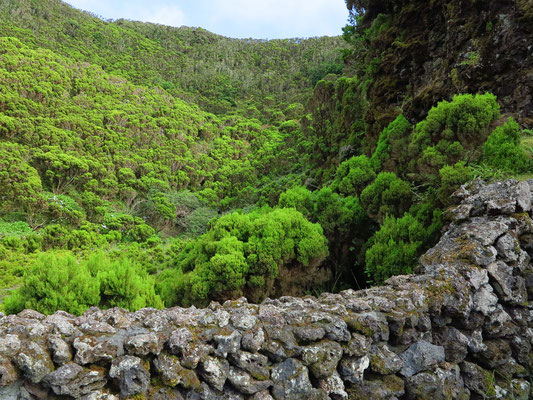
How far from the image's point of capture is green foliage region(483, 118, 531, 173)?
498cm

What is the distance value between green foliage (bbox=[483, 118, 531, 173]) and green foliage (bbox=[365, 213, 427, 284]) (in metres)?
1.59

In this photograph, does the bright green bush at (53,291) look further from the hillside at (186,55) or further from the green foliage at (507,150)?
the hillside at (186,55)

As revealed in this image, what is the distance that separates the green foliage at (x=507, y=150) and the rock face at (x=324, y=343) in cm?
184

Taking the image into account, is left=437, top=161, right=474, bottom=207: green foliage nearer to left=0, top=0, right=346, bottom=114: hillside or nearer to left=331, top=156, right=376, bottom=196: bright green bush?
left=331, top=156, right=376, bottom=196: bright green bush

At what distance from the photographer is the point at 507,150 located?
5.04 m

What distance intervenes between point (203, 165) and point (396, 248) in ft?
94.8

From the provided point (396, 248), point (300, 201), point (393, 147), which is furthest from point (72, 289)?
point (393, 147)

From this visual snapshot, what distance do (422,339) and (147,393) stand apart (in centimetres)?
223

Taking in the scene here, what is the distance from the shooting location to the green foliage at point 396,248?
5398mm

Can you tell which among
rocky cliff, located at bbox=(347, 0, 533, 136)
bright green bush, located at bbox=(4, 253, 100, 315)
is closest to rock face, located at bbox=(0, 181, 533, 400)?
bright green bush, located at bbox=(4, 253, 100, 315)

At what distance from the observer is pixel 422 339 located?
8.89ft

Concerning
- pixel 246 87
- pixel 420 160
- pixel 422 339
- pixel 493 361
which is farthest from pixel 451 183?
pixel 246 87

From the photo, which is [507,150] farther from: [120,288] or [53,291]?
[53,291]

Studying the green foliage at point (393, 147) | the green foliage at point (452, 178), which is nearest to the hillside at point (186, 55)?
the green foliage at point (393, 147)
